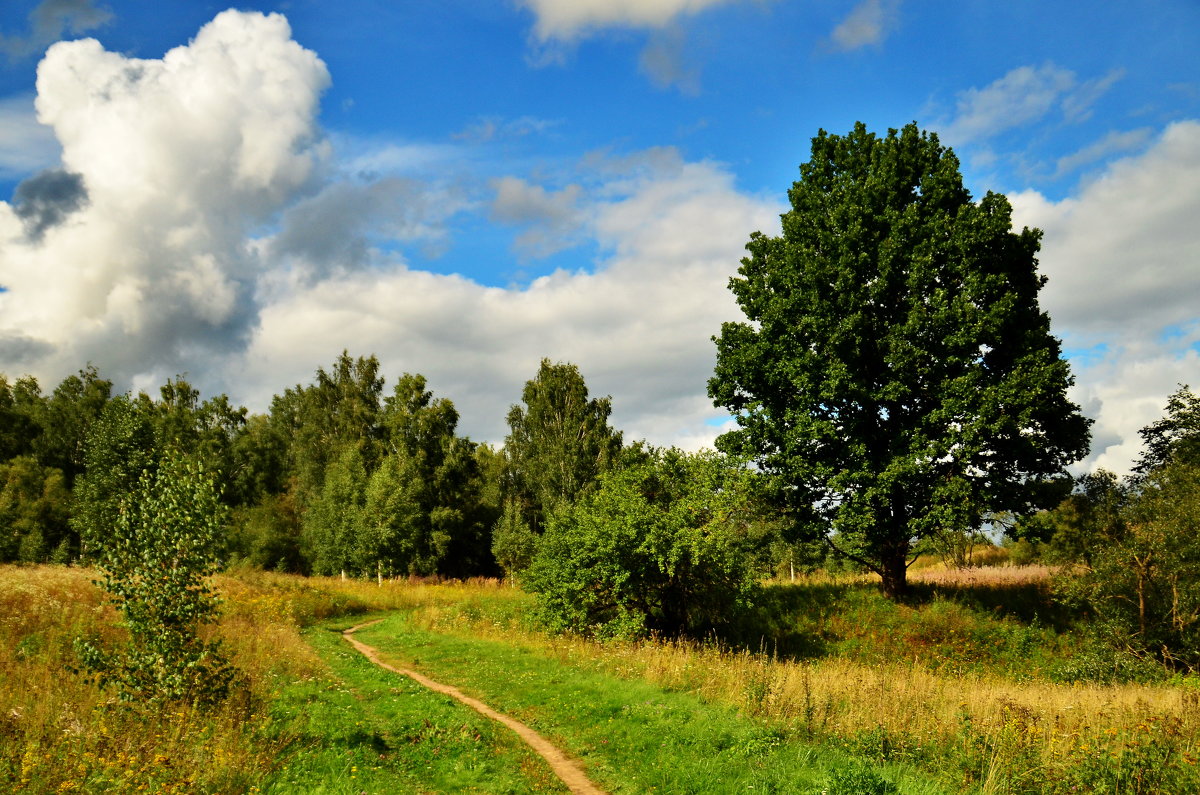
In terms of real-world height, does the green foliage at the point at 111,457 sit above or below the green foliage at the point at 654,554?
above

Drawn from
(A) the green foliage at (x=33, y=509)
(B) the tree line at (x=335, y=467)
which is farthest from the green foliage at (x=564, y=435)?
(A) the green foliage at (x=33, y=509)

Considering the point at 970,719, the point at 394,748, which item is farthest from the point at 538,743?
the point at 970,719

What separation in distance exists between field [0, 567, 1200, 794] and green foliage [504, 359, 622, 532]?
3434 cm

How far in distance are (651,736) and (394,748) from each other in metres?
4.49

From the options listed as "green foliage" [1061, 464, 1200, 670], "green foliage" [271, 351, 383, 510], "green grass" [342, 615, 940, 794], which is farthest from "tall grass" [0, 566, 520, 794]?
"green foliage" [271, 351, 383, 510]

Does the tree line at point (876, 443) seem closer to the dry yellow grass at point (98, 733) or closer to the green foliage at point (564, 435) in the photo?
the dry yellow grass at point (98, 733)

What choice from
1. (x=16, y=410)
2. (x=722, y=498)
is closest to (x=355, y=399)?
(x=16, y=410)

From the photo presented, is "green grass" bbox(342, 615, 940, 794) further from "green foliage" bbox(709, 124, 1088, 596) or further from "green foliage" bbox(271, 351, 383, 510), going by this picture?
"green foliage" bbox(271, 351, 383, 510)

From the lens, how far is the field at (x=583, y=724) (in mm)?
9078

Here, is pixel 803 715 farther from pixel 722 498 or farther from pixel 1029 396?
pixel 1029 396

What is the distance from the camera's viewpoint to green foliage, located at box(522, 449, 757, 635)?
21.3 metres

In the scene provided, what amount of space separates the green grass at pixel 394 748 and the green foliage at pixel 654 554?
7.77 meters

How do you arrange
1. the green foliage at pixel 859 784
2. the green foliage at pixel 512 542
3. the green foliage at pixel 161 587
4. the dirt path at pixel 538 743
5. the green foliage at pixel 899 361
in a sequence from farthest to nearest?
the green foliage at pixel 512 542, the green foliage at pixel 899 361, the green foliage at pixel 161 587, the dirt path at pixel 538 743, the green foliage at pixel 859 784

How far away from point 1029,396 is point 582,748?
63.6 feet
